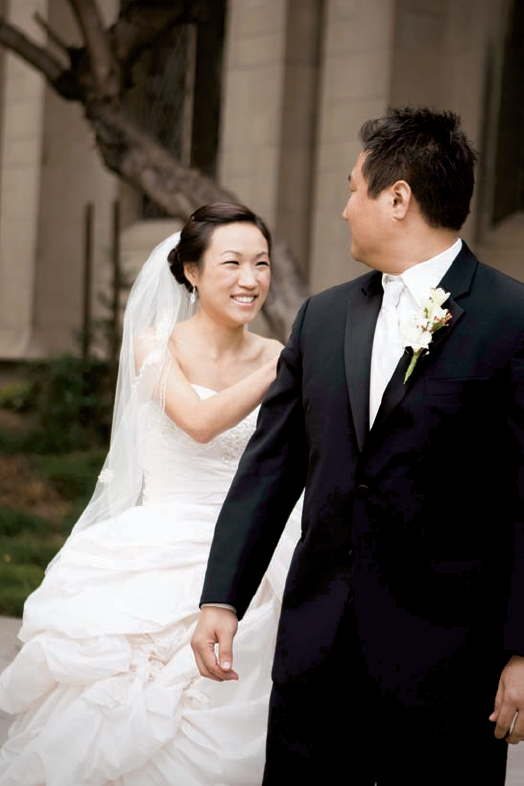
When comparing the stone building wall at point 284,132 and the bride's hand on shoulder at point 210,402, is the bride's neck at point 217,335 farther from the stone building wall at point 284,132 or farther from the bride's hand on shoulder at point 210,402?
the stone building wall at point 284,132

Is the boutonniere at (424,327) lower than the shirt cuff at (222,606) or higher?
higher

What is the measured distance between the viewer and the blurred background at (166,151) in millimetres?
8578

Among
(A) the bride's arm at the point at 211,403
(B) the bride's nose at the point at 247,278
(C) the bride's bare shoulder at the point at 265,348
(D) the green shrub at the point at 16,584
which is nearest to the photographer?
(A) the bride's arm at the point at 211,403

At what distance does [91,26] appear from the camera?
8367mm

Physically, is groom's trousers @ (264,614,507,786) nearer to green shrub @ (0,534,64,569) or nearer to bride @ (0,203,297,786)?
bride @ (0,203,297,786)

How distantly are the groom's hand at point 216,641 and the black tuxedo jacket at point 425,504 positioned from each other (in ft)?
Answer: 0.44

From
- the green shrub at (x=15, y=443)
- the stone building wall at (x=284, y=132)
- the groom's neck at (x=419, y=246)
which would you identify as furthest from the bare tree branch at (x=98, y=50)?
the groom's neck at (x=419, y=246)

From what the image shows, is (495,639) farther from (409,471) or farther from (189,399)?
(189,399)

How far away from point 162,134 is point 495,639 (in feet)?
40.4

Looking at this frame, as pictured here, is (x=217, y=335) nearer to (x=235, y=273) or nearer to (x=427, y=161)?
(x=235, y=273)

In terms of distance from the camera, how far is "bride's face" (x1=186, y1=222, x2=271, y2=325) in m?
4.16

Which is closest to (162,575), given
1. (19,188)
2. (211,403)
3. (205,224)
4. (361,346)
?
(211,403)

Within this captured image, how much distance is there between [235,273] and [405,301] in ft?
5.36

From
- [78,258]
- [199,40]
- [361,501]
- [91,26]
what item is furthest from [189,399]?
[78,258]
